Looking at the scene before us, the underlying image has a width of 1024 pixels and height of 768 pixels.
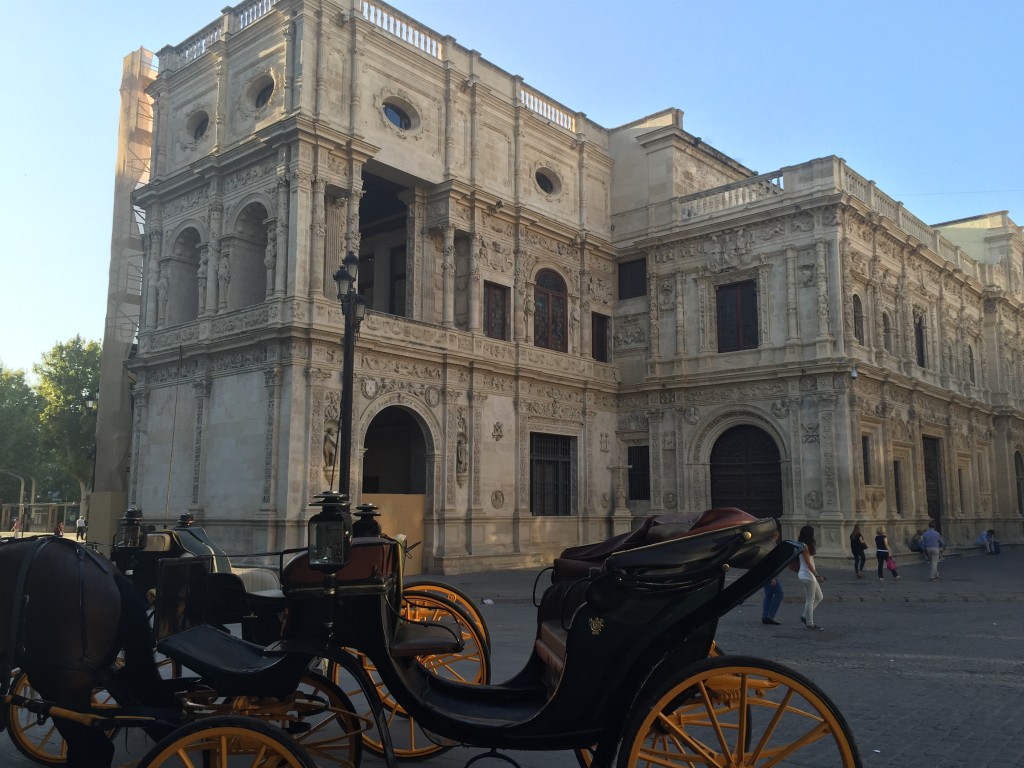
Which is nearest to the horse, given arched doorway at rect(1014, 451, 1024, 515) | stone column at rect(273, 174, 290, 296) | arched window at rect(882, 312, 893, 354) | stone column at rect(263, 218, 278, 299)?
stone column at rect(273, 174, 290, 296)

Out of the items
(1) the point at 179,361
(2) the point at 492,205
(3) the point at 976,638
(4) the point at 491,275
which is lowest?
(3) the point at 976,638

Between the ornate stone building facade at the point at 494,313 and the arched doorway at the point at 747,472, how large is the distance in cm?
7

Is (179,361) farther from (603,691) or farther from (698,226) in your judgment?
(603,691)

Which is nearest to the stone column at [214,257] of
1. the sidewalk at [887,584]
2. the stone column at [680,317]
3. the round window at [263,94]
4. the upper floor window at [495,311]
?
the round window at [263,94]

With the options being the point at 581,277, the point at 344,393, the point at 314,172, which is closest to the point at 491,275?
the point at 581,277

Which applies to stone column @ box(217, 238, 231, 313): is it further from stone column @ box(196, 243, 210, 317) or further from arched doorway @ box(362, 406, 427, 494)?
arched doorway @ box(362, 406, 427, 494)

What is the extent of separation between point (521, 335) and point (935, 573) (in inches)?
484

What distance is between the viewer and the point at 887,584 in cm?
1908

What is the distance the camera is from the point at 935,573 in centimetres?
2022

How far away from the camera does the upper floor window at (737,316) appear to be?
25453mm

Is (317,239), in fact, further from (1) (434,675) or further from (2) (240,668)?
(2) (240,668)

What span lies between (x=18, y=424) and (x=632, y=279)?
38856 mm

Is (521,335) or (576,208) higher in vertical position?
(576,208)

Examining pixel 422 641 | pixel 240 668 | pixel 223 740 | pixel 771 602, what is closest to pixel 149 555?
pixel 240 668
